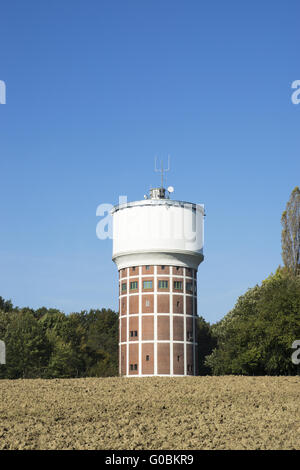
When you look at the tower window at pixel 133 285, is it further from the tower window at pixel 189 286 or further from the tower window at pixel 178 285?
the tower window at pixel 189 286

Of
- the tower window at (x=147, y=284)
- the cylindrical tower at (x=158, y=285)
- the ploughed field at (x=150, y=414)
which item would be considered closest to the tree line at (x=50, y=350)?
the cylindrical tower at (x=158, y=285)

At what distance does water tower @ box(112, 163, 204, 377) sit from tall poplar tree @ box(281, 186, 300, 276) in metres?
10.5

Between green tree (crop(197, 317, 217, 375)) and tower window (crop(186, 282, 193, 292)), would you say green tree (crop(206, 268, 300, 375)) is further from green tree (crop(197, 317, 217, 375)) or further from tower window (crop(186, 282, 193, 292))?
green tree (crop(197, 317, 217, 375))

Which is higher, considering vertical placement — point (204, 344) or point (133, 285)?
point (133, 285)

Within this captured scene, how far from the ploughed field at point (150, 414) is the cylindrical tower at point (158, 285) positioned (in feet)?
82.3

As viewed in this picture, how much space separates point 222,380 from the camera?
118 ft

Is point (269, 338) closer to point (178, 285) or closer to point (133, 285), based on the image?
point (178, 285)

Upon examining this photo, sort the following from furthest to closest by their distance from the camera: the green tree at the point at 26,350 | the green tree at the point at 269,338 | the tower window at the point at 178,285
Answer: the tower window at the point at 178,285 < the green tree at the point at 26,350 < the green tree at the point at 269,338

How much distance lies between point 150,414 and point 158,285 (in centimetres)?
3661

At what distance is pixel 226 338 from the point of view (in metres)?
68.1

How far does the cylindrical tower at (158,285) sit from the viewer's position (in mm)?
59938

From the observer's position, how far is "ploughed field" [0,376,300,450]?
19.1 metres

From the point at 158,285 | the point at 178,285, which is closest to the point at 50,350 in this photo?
the point at 158,285
